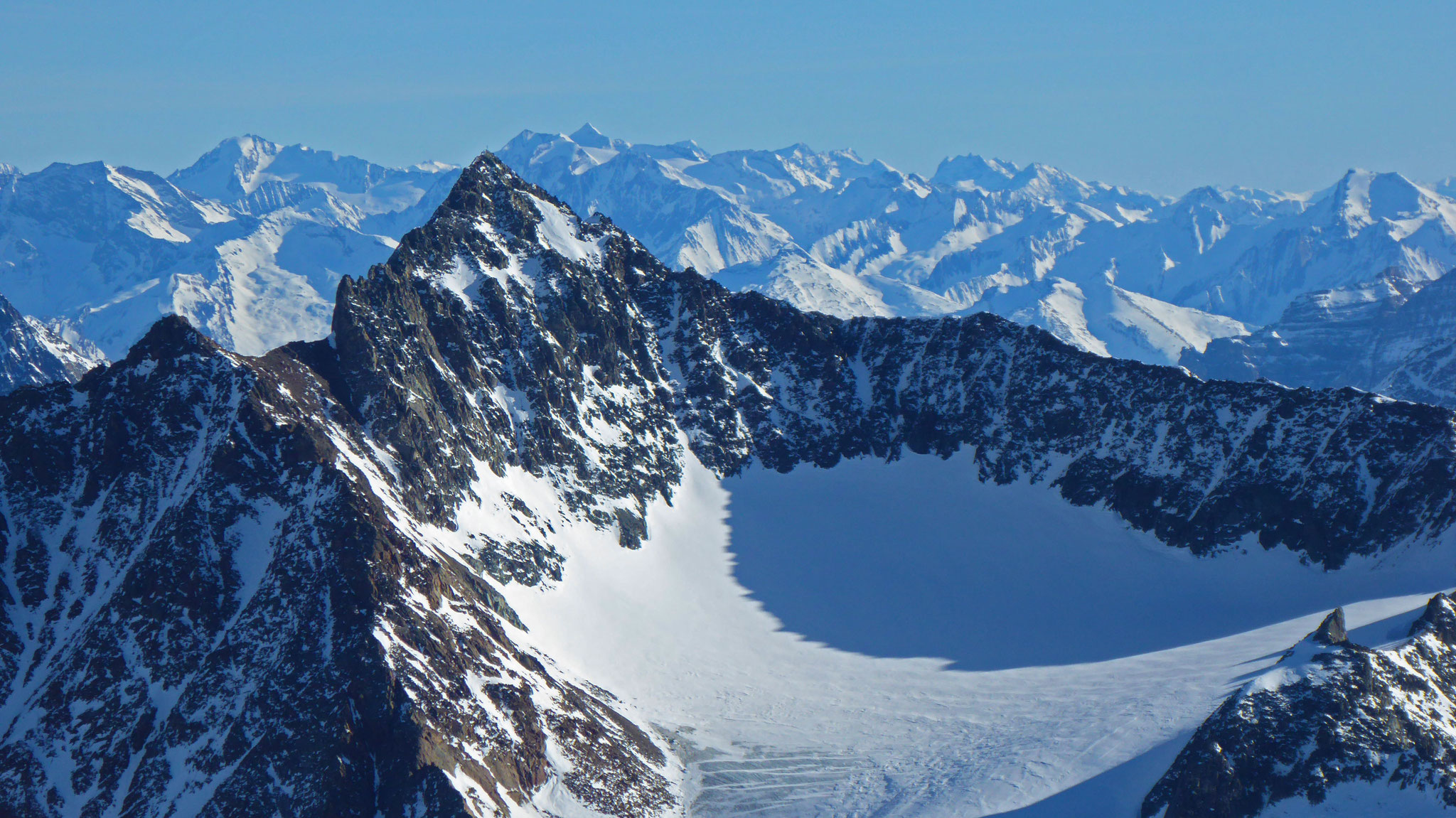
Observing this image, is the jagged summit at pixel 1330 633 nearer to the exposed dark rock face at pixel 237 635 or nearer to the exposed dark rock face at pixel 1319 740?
the exposed dark rock face at pixel 1319 740

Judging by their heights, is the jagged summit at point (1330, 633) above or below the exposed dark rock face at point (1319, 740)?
above

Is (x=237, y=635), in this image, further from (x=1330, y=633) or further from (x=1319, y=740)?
(x=1330, y=633)

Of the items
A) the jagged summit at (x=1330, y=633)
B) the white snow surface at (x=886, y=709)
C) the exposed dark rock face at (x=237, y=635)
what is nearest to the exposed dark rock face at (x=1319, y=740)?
the jagged summit at (x=1330, y=633)

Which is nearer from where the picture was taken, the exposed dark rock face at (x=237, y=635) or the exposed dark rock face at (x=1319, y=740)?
the exposed dark rock face at (x=237, y=635)

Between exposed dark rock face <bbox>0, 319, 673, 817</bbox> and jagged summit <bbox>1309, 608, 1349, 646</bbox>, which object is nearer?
exposed dark rock face <bbox>0, 319, 673, 817</bbox>

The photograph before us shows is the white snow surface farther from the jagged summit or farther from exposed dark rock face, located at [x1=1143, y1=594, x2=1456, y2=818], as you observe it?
the jagged summit

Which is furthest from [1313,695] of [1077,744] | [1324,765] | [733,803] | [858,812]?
[733,803]

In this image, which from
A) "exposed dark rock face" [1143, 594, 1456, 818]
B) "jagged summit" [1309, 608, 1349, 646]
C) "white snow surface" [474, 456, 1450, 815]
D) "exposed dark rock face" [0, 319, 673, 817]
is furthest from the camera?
"white snow surface" [474, 456, 1450, 815]

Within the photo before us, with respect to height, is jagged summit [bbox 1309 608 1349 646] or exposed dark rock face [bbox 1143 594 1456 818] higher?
jagged summit [bbox 1309 608 1349 646]

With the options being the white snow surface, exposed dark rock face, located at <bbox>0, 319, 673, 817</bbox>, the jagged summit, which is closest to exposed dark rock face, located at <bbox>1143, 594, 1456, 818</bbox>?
the jagged summit

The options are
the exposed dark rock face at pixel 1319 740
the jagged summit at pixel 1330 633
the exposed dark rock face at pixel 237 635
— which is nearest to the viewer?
the exposed dark rock face at pixel 237 635
